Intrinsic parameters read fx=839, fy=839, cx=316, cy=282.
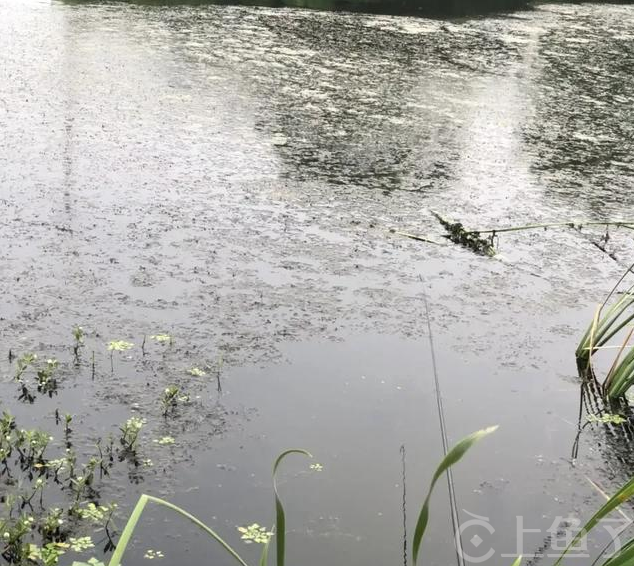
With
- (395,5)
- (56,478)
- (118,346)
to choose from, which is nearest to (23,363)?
(118,346)

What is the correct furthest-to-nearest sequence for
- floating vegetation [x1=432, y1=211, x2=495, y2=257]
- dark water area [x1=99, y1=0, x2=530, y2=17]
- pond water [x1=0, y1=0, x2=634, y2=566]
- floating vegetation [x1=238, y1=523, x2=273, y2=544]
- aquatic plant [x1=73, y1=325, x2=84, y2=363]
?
dark water area [x1=99, y1=0, x2=530, y2=17] → floating vegetation [x1=432, y1=211, x2=495, y2=257] → aquatic plant [x1=73, y1=325, x2=84, y2=363] → pond water [x1=0, y1=0, x2=634, y2=566] → floating vegetation [x1=238, y1=523, x2=273, y2=544]

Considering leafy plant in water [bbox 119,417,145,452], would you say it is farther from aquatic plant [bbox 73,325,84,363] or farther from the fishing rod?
the fishing rod

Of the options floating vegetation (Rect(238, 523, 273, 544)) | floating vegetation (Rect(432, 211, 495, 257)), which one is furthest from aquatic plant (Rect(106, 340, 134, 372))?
floating vegetation (Rect(432, 211, 495, 257))

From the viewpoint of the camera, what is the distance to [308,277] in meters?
4.20

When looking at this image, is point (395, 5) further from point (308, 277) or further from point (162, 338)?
point (162, 338)

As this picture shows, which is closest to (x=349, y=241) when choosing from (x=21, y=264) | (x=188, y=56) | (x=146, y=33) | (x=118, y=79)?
(x=21, y=264)

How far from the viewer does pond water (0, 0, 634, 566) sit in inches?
109

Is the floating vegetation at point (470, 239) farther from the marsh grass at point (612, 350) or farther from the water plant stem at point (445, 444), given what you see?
the marsh grass at point (612, 350)

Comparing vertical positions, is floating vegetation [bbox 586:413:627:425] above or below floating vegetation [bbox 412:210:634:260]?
below

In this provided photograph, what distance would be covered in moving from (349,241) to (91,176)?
1.80 metres

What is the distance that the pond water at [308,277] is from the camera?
278cm

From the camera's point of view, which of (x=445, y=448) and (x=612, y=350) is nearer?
(x=445, y=448)

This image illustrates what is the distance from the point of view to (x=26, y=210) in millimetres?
4742

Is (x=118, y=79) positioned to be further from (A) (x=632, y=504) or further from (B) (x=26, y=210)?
(A) (x=632, y=504)
